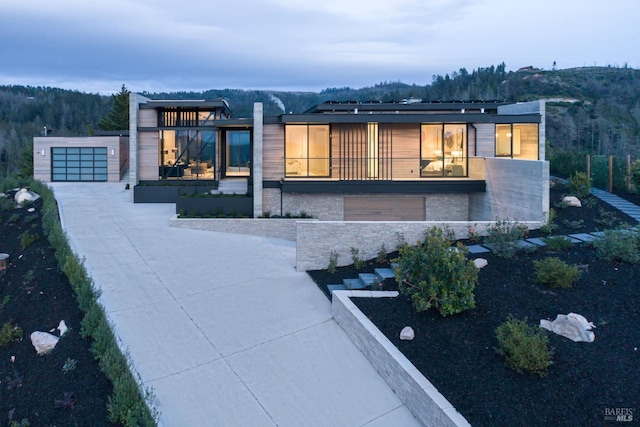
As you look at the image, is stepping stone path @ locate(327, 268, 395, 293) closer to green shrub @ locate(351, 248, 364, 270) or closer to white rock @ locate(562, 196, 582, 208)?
green shrub @ locate(351, 248, 364, 270)

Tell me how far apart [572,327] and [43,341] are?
24.2 feet

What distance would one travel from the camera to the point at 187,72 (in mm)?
55156

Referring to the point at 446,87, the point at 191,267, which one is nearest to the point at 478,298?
the point at 191,267

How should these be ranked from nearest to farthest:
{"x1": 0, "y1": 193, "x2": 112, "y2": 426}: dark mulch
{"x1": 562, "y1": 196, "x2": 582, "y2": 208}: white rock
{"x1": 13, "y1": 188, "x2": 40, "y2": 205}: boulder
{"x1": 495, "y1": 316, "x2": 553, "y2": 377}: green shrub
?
{"x1": 495, "y1": 316, "x2": 553, "y2": 377}: green shrub
{"x1": 0, "y1": 193, "x2": 112, "y2": 426}: dark mulch
{"x1": 562, "y1": 196, "x2": 582, "y2": 208}: white rock
{"x1": 13, "y1": 188, "x2": 40, "y2": 205}: boulder

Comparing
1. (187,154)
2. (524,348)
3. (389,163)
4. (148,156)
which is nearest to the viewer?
(524,348)

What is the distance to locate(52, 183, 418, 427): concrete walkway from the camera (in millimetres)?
5289

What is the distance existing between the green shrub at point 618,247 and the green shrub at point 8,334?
31.9 ft

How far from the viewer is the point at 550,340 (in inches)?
210

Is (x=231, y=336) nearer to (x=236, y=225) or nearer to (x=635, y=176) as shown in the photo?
(x=236, y=225)

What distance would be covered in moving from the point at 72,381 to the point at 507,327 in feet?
18.5

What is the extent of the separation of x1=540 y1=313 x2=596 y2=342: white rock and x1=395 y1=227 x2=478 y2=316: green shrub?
1.03 meters

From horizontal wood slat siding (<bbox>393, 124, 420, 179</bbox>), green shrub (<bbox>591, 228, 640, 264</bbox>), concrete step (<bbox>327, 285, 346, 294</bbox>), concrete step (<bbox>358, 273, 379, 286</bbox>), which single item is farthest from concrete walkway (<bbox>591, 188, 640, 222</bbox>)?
concrete step (<bbox>327, 285, 346, 294</bbox>)

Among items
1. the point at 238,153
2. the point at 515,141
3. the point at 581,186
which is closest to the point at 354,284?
the point at 581,186

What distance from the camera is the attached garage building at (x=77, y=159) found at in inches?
885
